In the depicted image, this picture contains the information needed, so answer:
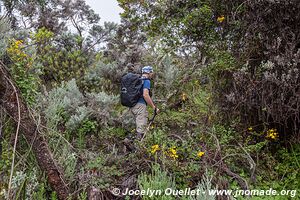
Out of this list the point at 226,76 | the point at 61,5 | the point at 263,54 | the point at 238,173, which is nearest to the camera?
the point at 238,173

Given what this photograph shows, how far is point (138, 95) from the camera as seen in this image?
5.67 m

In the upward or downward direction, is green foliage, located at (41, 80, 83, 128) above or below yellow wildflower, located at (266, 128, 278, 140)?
above

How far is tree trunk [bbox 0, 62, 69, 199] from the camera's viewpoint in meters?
3.41

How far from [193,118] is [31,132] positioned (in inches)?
139

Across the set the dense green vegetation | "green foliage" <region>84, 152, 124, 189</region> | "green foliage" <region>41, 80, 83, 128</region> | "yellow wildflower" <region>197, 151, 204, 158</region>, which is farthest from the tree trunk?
"yellow wildflower" <region>197, 151, 204, 158</region>

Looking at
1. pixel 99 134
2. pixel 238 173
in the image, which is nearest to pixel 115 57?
pixel 99 134

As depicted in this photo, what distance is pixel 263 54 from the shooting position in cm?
488

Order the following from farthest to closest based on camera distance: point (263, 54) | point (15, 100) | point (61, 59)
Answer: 1. point (61, 59)
2. point (263, 54)
3. point (15, 100)

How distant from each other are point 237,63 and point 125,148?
91.0 inches

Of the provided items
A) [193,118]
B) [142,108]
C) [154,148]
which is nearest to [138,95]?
[142,108]

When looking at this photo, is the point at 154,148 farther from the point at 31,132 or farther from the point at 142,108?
the point at 31,132

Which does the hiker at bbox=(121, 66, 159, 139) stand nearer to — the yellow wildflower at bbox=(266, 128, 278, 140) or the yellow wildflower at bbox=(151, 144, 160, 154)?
the yellow wildflower at bbox=(151, 144, 160, 154)

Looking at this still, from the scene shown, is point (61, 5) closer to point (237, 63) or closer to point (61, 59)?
point (61, 59)

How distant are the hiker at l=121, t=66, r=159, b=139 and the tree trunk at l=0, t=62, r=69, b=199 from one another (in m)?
2.08
